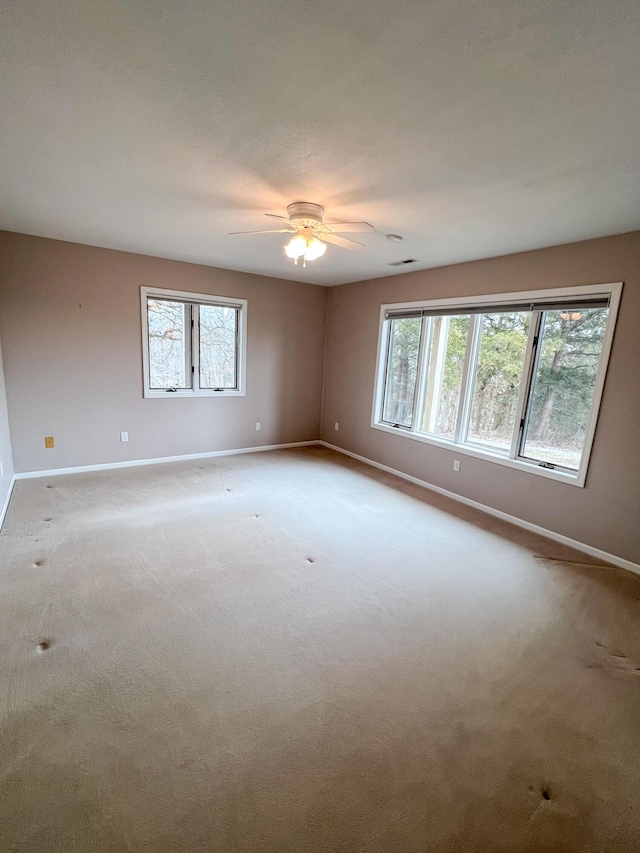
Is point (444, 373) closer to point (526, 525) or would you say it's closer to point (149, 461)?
point (526, 525)

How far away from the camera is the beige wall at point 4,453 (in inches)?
129

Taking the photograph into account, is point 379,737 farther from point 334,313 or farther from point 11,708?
point 334,313

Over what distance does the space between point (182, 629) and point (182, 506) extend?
1.67 metres

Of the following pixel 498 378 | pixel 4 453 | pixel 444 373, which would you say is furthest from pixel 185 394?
pixel 498 378

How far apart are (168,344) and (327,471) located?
255cm

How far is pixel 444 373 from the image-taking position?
14.2 feet

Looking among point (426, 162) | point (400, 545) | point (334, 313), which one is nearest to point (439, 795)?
point (400, 545)

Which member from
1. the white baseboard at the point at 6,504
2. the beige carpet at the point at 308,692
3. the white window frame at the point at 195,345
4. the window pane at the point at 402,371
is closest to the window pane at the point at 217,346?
the white window frame at the point at 195,345

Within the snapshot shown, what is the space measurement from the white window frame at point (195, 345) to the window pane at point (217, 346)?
64 millimetres

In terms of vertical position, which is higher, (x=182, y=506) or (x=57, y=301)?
(x=57, y=301)

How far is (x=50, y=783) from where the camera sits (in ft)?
4.29

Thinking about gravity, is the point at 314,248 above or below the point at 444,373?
above

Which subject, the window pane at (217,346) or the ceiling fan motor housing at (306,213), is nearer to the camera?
the ceiling fan motor housing at (306,213)

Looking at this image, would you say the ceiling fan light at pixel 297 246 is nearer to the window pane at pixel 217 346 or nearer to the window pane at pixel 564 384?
the window pane at pixel 564 384
